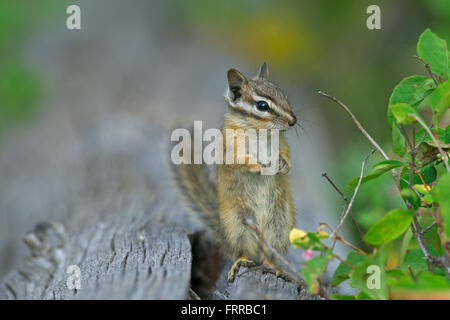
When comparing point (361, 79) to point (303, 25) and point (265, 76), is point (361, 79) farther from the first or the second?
point (265, 76)

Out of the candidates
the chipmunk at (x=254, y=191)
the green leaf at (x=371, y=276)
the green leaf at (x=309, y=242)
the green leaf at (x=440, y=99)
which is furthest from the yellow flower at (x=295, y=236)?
the chipmunk at (x=254, y=191)

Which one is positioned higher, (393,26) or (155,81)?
(393,26)

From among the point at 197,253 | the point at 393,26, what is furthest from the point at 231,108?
the point at 393,26

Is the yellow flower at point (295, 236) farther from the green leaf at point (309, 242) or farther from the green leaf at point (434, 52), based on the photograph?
the green leaf at point (434, 52)

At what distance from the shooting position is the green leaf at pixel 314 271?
1.64 meters

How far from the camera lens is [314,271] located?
1.67 meters

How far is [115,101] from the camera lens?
4996mm

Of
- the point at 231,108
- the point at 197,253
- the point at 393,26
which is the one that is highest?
the point at 393,26

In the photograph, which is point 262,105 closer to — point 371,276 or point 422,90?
point 422,90

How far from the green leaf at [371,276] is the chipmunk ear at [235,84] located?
138 centimetres

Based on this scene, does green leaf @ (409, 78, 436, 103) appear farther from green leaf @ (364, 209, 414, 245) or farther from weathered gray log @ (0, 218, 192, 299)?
weathered gray log @ (0, 218, 192, 299)

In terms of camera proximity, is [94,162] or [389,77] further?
[389,77]
